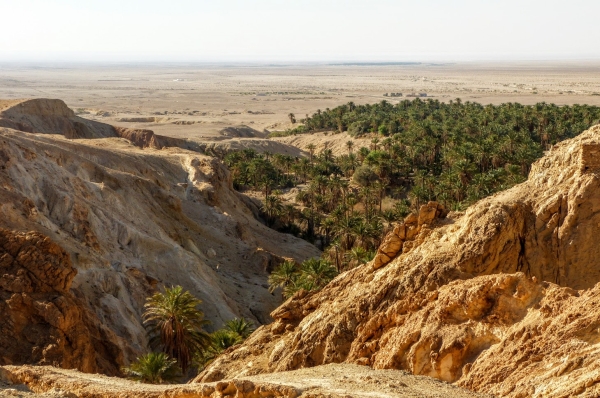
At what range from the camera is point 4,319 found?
26.7 meters

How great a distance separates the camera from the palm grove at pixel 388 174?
5347 centimetres

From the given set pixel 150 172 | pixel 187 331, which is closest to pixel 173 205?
pixel 150 172

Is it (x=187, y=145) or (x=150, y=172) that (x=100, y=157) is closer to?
(x=150, y=172)

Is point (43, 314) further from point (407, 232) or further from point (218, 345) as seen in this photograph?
point (407, 232)

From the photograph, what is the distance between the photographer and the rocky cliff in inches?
1262

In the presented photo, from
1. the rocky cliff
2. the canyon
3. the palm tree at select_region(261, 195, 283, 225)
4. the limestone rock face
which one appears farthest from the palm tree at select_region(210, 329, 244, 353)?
the palm tree at select_region(261, 195, 283, 225)

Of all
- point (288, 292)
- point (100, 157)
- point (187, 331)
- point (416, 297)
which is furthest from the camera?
point (100, 157)

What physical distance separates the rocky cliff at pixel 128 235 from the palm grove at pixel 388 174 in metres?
4.83

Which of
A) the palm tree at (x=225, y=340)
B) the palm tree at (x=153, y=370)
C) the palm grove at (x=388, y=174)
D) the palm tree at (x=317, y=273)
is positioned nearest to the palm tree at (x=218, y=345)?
the palm tree at (x=225, y=340)

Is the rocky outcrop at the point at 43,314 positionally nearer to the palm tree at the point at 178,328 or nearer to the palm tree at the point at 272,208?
the palm tree at the point at 178,328

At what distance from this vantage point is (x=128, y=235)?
42938mm

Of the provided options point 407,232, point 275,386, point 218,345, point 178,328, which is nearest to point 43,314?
point 178,328

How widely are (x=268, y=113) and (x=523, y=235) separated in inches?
6932

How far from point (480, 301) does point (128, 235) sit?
29686mm
